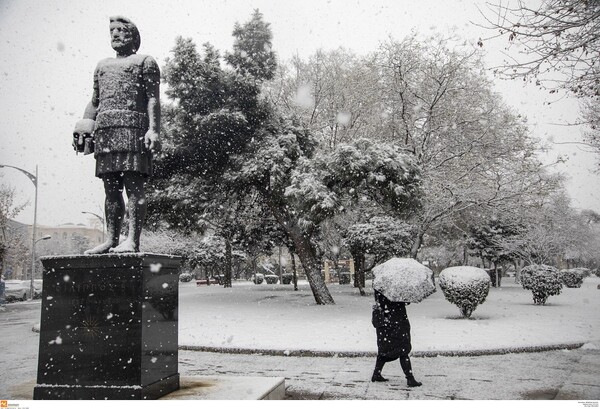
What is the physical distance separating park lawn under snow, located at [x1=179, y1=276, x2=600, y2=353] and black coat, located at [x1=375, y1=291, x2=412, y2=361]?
2294 mm

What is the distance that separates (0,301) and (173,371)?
20116 mm

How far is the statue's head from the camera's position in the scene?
4.97m

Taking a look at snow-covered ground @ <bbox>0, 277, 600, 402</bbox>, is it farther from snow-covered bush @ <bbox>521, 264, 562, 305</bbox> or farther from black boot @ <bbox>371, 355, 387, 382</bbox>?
snow-covered bush @ <bbox>521, 264, 562, 305</bbox>

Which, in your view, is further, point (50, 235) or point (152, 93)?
point (50, 235)

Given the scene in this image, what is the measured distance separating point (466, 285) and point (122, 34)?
985cm

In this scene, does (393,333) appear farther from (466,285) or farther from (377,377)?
(466,285)

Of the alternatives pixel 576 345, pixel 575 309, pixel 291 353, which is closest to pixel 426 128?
pixel 575 309

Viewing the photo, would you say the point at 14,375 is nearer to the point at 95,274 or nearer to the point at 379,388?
the point at 95,274

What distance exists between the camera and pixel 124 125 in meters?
4.84

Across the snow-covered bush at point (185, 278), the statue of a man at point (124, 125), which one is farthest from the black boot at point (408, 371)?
the snow-covered bush at point (185, 278)

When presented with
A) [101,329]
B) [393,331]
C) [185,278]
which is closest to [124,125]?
[101,329]

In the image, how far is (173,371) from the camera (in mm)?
4668

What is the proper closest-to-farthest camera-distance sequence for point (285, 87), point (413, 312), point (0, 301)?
point (413, 312), point (285, 87), point (0, 301)

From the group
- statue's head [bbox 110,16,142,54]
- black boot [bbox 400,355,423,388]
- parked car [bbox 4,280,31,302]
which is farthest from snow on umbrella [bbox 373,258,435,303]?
parked car [bbox 4,280,31,302]
